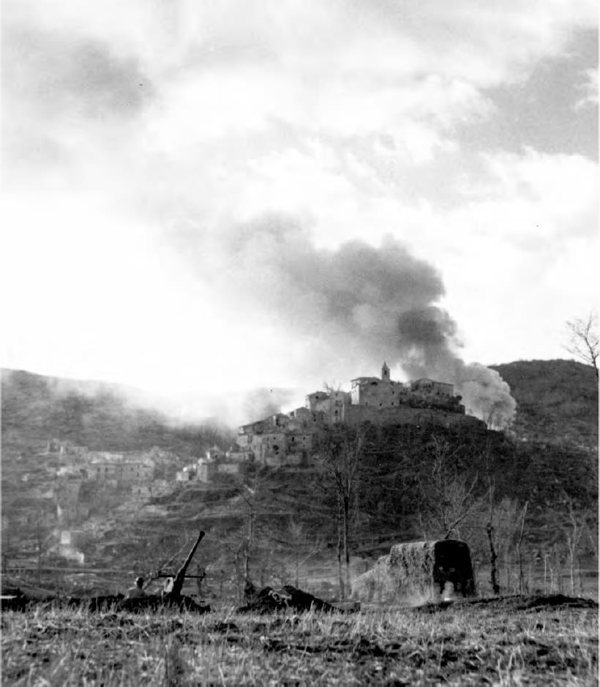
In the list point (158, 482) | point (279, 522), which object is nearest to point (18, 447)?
point (158, 482)

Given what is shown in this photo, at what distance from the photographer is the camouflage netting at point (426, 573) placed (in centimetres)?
1878

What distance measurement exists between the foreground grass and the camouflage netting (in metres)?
9.05

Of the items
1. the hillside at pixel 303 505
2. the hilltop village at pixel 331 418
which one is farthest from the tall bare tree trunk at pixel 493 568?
the hilltop village at pixel 331 418

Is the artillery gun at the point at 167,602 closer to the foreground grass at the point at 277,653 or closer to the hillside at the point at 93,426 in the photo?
the foreground grass at the point at 277,653

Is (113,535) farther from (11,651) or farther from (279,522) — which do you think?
(11,651)

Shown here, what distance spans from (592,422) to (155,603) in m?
183

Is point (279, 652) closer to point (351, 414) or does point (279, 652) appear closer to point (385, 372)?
point (351, 414)

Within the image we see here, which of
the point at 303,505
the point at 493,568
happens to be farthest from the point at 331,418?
the point at 493,568

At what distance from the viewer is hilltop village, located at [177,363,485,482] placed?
115 meters

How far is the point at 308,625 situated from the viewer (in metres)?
9.38

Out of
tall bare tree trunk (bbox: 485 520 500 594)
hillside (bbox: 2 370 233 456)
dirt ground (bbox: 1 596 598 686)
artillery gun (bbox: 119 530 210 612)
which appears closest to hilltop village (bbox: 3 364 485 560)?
hillside (bbox: 2 370 233 456)

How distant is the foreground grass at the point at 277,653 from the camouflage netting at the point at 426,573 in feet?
29.7

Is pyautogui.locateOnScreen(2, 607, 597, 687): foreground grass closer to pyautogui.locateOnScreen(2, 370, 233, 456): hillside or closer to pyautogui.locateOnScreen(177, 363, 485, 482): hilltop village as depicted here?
pyautogui.locateOnScreen(177, 363, 485, 482): hilltop village

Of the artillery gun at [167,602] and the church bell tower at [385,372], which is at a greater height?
the church bell tower at [385,372]
